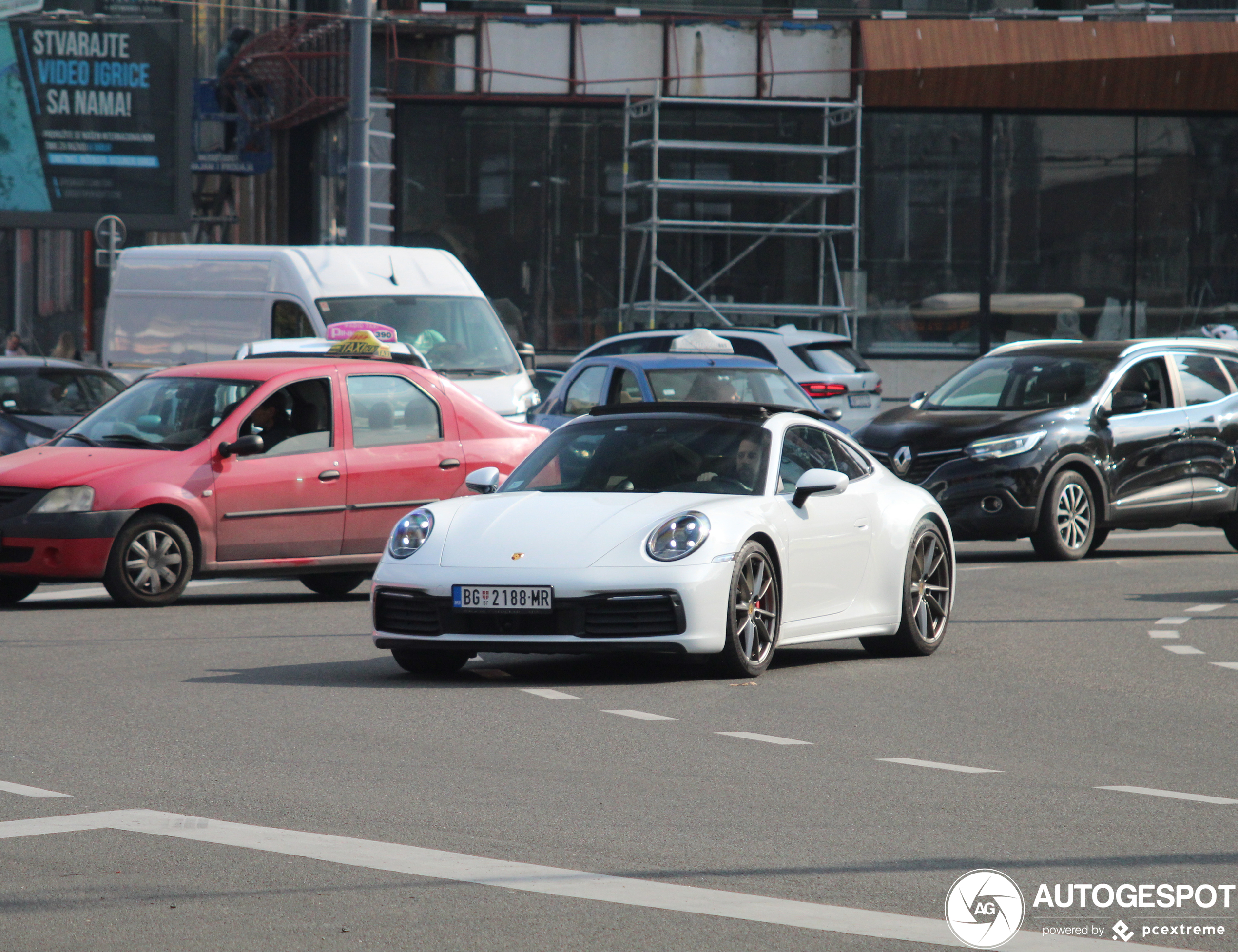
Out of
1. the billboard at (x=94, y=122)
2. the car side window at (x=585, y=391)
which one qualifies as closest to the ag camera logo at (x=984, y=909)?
the car side window at (x=585, y=391)

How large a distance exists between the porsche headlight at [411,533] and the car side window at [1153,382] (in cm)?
891

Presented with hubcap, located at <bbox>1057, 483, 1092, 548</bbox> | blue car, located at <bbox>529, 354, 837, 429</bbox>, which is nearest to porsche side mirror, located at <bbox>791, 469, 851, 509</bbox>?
hubcap, located at <bbox>1057, 483, 1092, 548</bbox>

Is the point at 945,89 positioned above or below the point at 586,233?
above

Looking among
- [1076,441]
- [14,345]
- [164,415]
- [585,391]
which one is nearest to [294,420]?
[164,415]

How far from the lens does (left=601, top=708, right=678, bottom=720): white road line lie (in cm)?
859

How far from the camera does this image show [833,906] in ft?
17.5

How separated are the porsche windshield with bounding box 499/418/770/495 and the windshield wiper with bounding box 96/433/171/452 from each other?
3770 millimetres

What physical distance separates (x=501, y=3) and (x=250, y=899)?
91.3ft

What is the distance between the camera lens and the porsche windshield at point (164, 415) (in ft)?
45.0

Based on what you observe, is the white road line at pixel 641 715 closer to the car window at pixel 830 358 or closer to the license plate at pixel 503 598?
the license plate at pixel 503 598

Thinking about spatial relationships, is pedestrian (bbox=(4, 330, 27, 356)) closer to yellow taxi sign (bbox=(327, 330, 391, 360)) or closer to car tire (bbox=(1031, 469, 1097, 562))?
yellow taxi sign (bbox=(327, 330, 391, 360))

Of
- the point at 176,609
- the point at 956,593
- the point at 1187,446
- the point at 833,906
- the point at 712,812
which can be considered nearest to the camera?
the point at 833,906

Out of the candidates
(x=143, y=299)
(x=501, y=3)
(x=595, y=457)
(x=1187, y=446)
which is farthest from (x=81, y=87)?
(x=595, y=457)

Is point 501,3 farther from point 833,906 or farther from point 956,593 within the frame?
point 833,906
